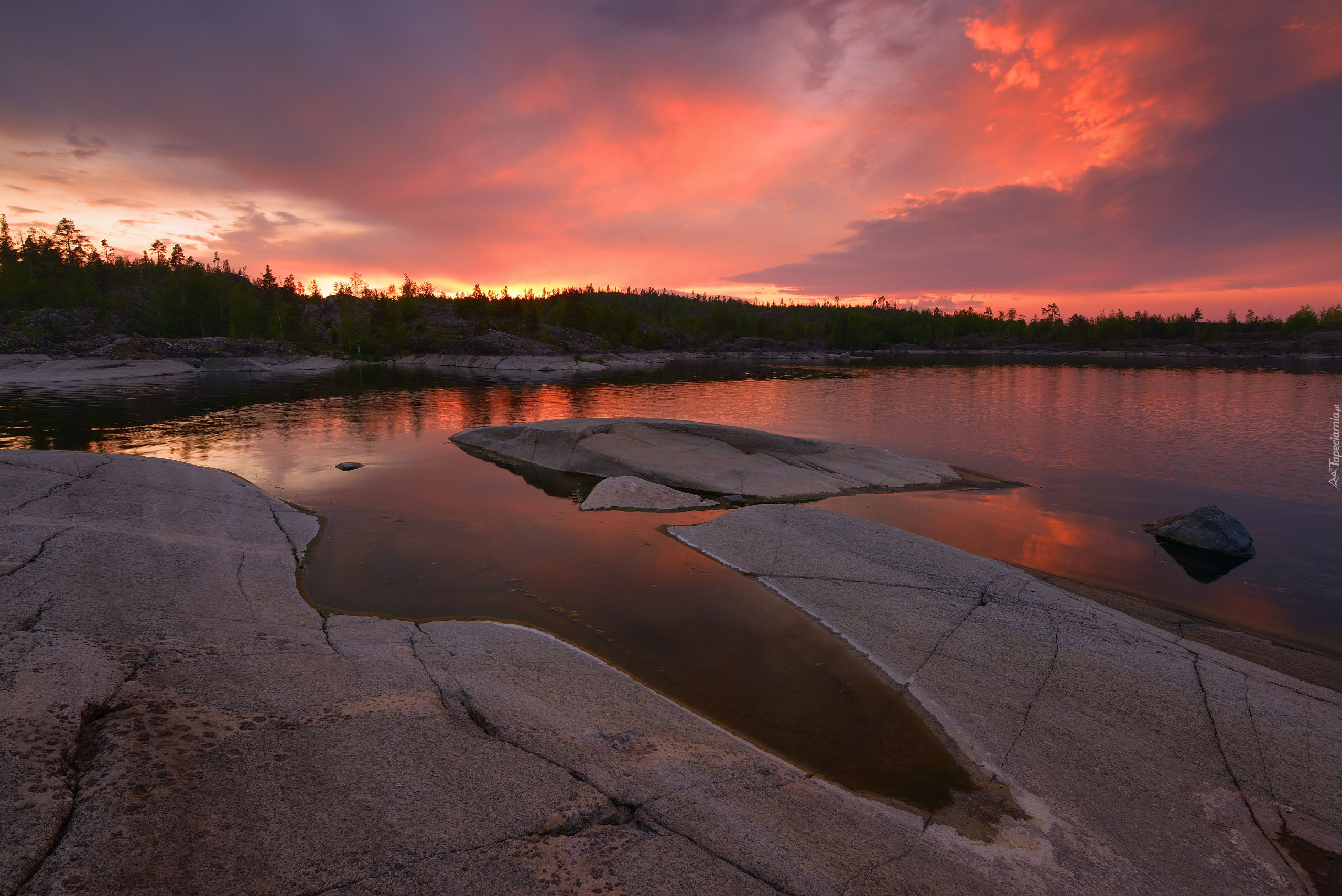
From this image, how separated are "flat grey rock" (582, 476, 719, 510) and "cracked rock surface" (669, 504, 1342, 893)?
536cm

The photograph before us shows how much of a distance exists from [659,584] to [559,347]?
12149cm

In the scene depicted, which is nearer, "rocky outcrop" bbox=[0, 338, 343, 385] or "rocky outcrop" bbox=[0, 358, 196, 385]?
"rocky outcrop" bbox=[0, 358, 196, 385]

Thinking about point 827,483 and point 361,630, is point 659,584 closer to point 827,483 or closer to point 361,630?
point 361,630

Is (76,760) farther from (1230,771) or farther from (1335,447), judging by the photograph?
(1335,447)

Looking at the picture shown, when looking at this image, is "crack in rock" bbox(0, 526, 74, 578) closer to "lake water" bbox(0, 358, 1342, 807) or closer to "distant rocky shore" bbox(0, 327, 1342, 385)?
"lake water" bbox(0, 358, 1342, 807)

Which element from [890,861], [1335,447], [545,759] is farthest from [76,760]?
[1335,447]

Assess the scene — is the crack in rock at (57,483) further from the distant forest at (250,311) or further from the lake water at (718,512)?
the distant forest at (250,311)

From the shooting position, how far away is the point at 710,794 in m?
4.75

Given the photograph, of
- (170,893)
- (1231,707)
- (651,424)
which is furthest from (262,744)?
(651,424)

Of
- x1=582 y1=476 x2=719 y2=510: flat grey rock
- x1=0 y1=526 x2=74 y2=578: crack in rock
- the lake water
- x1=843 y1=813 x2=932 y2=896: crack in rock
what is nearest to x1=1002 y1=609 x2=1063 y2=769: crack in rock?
the lake water

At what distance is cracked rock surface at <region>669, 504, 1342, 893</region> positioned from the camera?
185 inches

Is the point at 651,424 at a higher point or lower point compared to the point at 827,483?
higher

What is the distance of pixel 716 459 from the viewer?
778 inches

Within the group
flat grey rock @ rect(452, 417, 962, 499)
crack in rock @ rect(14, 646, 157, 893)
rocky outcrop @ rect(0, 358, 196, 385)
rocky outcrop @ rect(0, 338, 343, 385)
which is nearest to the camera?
crack in rock @ rect(14, 646, 157, 893)
